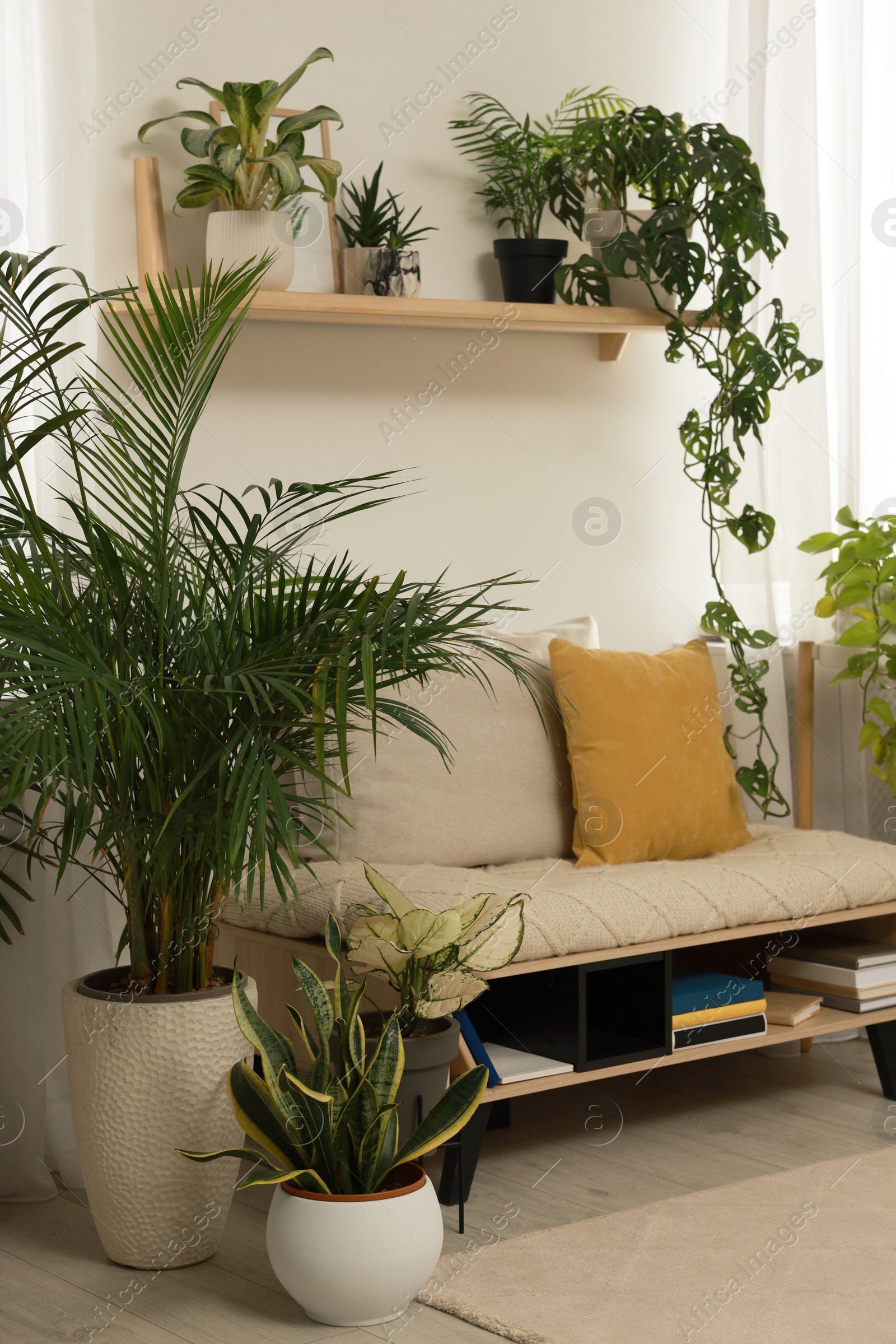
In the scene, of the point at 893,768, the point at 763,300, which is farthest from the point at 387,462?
the point at 893,768

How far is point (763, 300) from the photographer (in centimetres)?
356

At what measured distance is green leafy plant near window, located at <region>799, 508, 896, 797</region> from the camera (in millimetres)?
3260

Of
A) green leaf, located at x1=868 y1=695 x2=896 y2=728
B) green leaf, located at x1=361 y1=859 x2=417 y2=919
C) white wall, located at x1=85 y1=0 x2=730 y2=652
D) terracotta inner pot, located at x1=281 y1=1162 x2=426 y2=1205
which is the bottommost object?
terracotta inner pot, located at x1=281 y1=1162 x2=426 y2=1205

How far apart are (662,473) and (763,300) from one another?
0.49 metres

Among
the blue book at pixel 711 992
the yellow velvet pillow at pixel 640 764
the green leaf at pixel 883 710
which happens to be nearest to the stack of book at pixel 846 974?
the blue book at pixel 711 992

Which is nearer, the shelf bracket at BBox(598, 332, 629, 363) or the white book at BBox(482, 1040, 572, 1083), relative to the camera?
the white book at BBox(482, 1040, 572, 1083)

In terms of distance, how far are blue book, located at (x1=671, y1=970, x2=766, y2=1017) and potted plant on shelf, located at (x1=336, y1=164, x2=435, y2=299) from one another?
5.02ft

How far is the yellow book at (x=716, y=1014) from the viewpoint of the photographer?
2666 mm

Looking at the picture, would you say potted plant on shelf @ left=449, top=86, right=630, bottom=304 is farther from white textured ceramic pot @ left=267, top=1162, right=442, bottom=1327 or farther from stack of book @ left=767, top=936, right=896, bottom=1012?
white textured ceramic pot @ left=267, top=1162, right=442, bottom=1327

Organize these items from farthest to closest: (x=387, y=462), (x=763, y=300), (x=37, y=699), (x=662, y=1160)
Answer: (x=763, y=300), (x=387, y=462), (x=662, y=1160), (x=37, y=699)

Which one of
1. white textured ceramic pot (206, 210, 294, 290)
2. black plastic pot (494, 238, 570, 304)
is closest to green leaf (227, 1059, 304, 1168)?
white textured ceramic pot (206, 210, 294, 290)

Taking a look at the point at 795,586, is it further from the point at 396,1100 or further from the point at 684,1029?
the point at 396,1100

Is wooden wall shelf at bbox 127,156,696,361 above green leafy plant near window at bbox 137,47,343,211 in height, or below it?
below

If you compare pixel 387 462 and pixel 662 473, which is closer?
pixel 387 462
